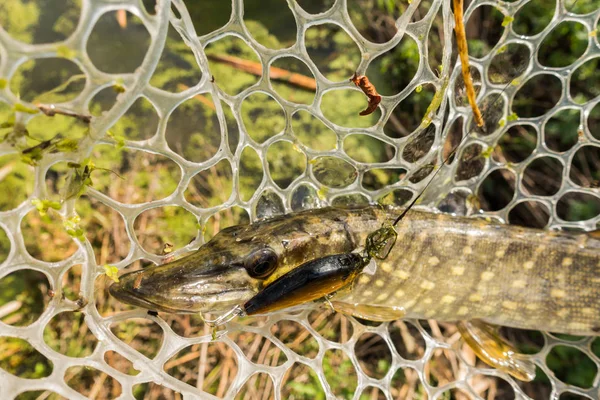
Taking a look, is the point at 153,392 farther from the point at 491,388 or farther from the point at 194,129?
the point at 491,388

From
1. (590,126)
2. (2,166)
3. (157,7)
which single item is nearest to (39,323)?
(157,7)

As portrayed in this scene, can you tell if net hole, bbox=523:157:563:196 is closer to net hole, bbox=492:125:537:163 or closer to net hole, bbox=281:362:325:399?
net hole, bbox=492:125:537:163

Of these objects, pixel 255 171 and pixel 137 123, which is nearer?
pixel 255 171

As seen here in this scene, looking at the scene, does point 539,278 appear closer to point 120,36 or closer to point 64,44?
point 64,44

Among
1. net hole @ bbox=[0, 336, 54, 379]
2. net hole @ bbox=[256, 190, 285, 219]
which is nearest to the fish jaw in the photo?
net hole @ bbox=[256, 190, 285, 219]

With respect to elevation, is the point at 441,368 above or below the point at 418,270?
below

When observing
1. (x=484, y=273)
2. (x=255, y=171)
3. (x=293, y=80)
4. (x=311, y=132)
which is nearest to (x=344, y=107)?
(x=311, y=132)

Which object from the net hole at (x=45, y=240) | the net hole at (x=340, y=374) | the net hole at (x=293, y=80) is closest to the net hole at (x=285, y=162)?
the net hole at (x=293, y=80)
